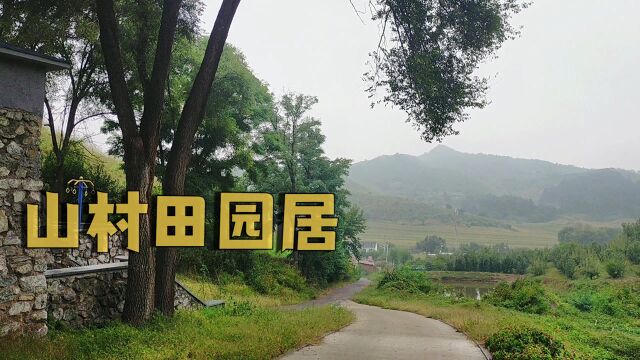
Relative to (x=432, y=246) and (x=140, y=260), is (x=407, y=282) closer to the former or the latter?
(x=140, y=260)

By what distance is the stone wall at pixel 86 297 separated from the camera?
10.5 m

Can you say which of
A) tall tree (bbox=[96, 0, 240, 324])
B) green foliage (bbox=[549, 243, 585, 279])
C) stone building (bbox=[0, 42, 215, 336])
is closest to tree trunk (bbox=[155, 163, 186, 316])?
tall tree (bbox=[96, 0, 240, 324])

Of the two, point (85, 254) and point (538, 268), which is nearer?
point (85, 254)

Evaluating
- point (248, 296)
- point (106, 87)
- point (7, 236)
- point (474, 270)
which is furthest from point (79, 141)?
point (474, 270)

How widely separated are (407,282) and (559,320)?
18.5 meters

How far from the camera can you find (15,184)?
9.13 meters

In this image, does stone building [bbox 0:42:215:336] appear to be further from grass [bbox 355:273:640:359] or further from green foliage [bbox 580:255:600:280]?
green foliage [bbox 580:255:600:280]

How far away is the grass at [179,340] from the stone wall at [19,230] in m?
0.49

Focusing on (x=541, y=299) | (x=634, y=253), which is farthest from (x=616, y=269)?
(x=541, y=299)

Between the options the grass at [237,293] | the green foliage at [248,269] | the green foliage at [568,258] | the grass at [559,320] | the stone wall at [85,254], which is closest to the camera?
the grass at [559,320]

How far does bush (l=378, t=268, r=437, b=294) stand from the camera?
3769cm

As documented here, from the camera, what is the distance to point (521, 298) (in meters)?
27.2

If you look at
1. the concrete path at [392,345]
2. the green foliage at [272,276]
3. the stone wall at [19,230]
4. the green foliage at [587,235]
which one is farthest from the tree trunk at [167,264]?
the green foliage at [587,235]

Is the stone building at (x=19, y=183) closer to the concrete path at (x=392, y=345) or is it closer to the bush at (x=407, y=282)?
the concrete path at (x=392, y=345)
